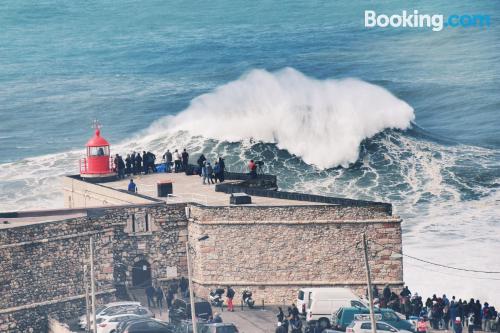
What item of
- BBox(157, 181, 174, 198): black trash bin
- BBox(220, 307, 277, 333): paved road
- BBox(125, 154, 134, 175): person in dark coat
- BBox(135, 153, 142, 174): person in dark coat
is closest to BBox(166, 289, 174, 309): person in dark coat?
BBox(220, 307, 277, 333): paved road

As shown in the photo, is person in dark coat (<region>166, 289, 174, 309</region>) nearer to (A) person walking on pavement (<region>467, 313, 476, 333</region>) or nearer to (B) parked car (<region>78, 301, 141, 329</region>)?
(B) parked car (<region>78, 301, 141, 329</region>)

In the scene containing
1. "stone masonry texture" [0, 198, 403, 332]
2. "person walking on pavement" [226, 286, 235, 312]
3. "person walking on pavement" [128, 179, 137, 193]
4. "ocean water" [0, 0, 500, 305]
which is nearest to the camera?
"stone masonry texture" [0, 198, 403, 332]

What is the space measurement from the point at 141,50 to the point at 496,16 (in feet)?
Answer: 100.0

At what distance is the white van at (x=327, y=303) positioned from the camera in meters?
48.6

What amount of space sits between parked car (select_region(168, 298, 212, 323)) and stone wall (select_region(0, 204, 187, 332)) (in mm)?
3260

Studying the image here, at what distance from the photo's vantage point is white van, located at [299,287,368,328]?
48.6m

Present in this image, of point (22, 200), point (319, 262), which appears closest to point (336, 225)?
point (319, 262)

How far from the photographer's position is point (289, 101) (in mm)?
89875

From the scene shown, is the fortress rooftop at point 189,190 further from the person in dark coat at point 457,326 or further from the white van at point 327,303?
the person in dark coat at point 457,326

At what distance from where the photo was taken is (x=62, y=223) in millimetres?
50500

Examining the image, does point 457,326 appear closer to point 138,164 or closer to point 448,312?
point 448,312

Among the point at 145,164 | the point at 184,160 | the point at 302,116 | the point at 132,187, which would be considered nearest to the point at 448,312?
the point at 132,187

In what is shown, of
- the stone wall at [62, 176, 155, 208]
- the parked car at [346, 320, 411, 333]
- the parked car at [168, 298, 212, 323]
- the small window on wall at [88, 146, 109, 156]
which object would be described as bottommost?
the parked car at [346, 320, 411, 333]

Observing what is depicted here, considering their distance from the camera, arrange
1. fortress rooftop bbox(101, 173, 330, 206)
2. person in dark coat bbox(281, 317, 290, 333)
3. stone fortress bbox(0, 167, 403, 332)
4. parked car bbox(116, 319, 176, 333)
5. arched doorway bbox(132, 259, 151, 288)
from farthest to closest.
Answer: fortress rooftop bbox(101, 173, 330, 206) → arched doorway bbox(132, 259, 151, 288) → stone fortress bbox(0, 167, 403, 332) → person in dark coat bbox(281, 317, 290, 333) → parked car bbox(116, 319, 176, 333)
